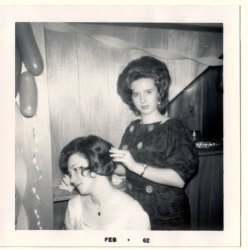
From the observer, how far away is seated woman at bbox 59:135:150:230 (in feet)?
2.63

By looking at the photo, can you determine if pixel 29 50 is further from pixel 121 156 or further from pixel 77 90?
pixel 121 156

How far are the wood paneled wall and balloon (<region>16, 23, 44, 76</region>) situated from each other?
0.05 feet

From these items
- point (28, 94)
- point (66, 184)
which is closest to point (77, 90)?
point (28, 94)

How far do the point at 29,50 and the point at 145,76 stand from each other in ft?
0.83

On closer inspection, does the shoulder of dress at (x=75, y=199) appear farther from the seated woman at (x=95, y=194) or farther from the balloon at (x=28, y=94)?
the balloon at (x=28, y=94)

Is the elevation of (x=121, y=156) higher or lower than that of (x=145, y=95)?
lower

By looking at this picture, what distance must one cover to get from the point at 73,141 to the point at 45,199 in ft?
0.47

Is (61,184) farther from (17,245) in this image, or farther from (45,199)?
(17,245)

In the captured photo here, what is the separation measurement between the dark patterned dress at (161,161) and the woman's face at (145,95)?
3 cm

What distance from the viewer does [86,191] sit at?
2.64 ft

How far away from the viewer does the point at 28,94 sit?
2.59 ft

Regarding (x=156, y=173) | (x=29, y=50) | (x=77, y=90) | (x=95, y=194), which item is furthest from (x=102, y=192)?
(x=29, y=50)

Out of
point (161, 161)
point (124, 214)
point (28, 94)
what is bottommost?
point (124, 214)

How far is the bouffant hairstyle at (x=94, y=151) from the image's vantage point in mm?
800
